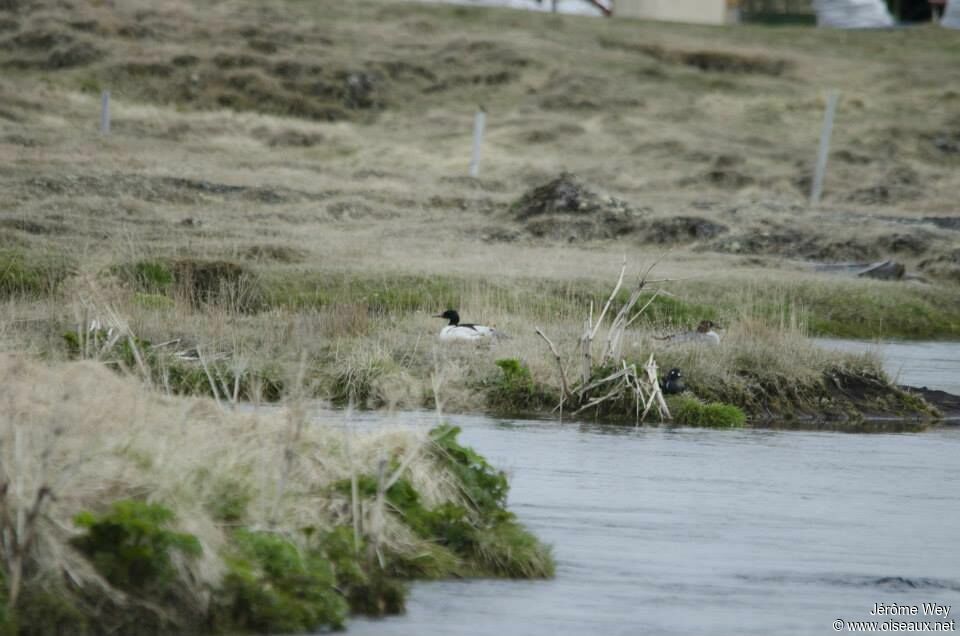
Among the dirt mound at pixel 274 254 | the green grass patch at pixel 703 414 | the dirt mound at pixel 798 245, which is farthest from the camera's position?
the dirt mound at pixel 798 245

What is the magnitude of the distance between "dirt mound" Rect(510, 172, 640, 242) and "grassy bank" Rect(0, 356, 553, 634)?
2124 centimetres

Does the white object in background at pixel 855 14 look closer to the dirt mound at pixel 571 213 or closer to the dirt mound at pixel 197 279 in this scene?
the dirt mound at pixel 571 213

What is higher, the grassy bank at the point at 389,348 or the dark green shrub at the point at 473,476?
the dark green shrub at the point at 473,476

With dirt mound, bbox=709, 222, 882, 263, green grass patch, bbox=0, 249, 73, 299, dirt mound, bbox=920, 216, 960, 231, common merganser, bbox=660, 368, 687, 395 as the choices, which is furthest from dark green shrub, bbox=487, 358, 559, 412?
dirt mound, bbox=920, 216, 960, 231

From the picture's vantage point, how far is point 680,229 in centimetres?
3466

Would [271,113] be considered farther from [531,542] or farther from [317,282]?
[531,542]

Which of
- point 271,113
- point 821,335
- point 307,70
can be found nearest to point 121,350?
point 821,335

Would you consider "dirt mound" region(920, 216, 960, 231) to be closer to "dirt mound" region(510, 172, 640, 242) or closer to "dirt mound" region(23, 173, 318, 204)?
"dirt mound" region(510, 172, 640, 242)

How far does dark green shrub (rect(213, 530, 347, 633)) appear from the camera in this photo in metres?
9.66

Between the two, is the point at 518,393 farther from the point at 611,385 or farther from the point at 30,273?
the point at 30,273

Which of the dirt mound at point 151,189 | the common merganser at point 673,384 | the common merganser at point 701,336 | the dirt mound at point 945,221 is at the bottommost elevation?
the dirt mound at point 945,221

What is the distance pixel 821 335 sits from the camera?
27.1 meters

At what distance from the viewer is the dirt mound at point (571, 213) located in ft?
112

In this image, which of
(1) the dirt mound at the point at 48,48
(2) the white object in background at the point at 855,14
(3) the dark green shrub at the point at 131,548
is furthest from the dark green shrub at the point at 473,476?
(2) the white object in background at the point at 855,14
